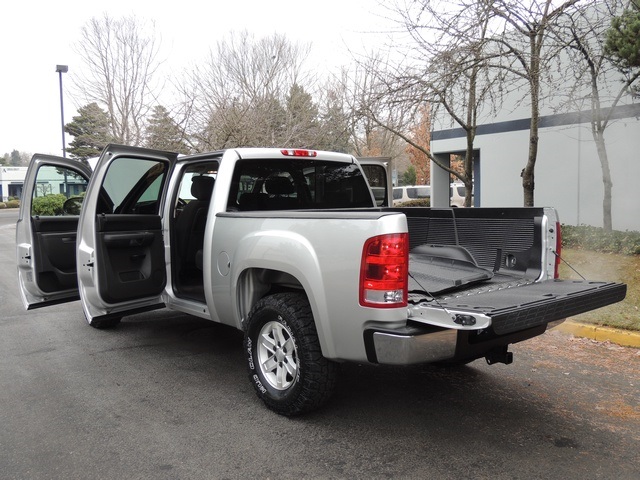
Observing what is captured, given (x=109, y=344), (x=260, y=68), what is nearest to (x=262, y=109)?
(x=260, y=68)

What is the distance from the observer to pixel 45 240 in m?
5.95

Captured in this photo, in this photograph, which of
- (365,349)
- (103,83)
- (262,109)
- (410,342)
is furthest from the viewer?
(103,83)

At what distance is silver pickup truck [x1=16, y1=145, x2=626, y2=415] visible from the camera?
3.24 metres

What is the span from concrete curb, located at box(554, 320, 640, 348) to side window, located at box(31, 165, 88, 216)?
5955 mm

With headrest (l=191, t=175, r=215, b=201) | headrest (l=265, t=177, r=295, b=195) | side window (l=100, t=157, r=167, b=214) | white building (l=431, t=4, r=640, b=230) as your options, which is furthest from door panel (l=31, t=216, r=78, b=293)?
white building (l=431, t=4, r=640, b=230)

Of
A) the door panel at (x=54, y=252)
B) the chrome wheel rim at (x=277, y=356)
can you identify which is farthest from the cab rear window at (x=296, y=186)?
the door panel at (x=54, y=252)

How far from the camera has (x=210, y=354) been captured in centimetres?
552

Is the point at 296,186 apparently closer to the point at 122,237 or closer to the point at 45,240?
the point at 122,237

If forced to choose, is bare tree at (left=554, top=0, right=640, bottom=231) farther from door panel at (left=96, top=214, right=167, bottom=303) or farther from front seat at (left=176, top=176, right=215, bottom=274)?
door panel at (left=96, top=214, right=167, bottom=303)

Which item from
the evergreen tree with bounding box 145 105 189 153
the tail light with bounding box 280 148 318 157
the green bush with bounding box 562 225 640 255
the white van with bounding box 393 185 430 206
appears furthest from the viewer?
the white van with bounding box 393 185 430 206

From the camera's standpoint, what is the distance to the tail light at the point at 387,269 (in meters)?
3.20

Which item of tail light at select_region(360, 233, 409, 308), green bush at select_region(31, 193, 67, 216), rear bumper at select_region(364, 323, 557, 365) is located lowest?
rear bumper at select_region(364, 323, 557, 365)

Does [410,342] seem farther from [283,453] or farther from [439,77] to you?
[439,77]

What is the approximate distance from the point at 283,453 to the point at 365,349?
86 cm
